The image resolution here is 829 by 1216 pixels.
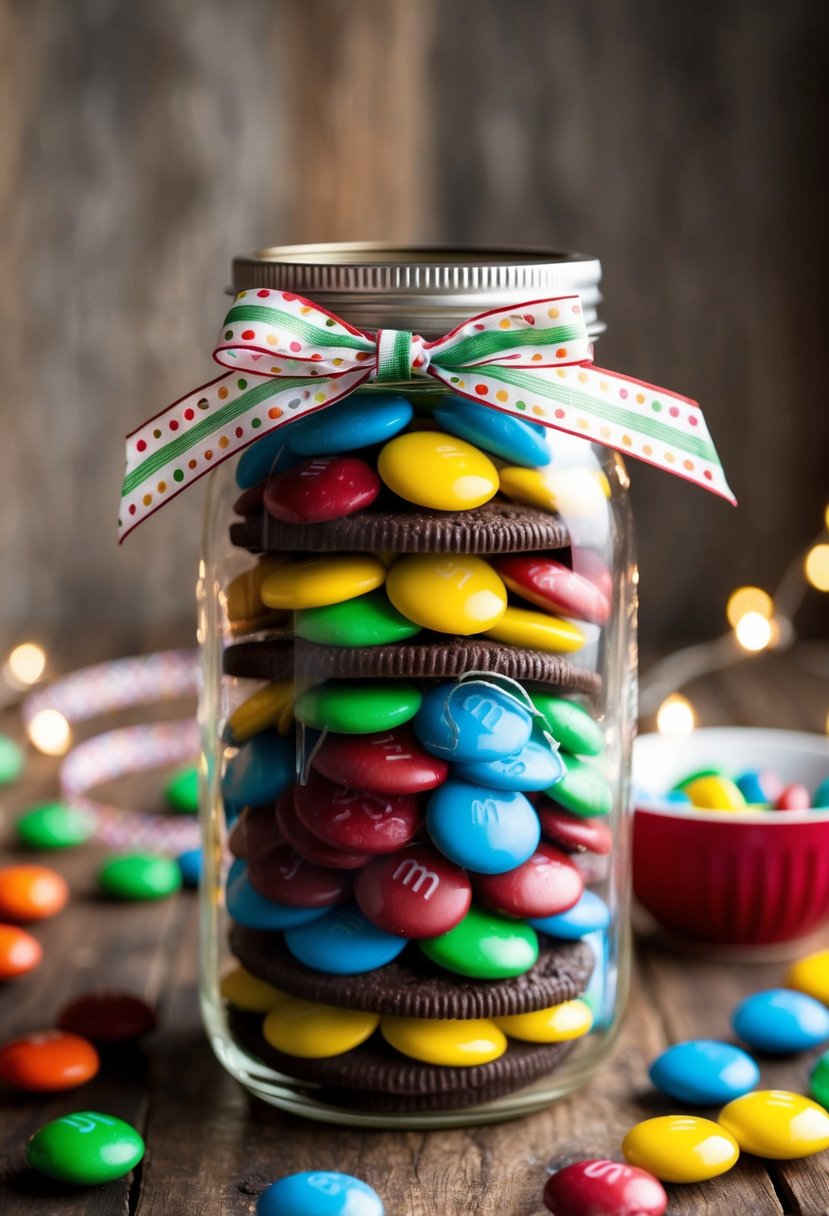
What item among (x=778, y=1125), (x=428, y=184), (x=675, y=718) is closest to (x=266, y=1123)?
(x=778, y=1125)

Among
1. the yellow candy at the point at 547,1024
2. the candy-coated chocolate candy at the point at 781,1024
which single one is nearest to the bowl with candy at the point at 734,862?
the candy-coated chocolate candy at the point at 781,1024

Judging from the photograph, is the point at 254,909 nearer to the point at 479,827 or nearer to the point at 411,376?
the point at 479,827

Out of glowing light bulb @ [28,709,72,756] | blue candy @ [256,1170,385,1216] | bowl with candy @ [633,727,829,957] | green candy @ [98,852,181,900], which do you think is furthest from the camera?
glowing light bulb @ [28,709,72,756]

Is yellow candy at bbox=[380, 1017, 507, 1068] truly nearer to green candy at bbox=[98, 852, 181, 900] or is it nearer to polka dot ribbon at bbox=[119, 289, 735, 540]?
polka dot ribbon at bbox=[119, 289, 735, 540]

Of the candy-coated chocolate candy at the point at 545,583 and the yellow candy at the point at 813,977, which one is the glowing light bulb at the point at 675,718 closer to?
the yellow candy at the point at 813,977

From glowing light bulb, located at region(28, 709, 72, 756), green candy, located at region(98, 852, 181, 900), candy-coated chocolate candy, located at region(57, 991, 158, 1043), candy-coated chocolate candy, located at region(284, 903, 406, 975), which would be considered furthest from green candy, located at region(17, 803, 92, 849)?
candy-coated chocolate candy, located at region(284, 903, 406, 975)

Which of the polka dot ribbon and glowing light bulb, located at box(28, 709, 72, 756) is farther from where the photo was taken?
glowing light bulb, located at box(28, 709, 72, 756)
